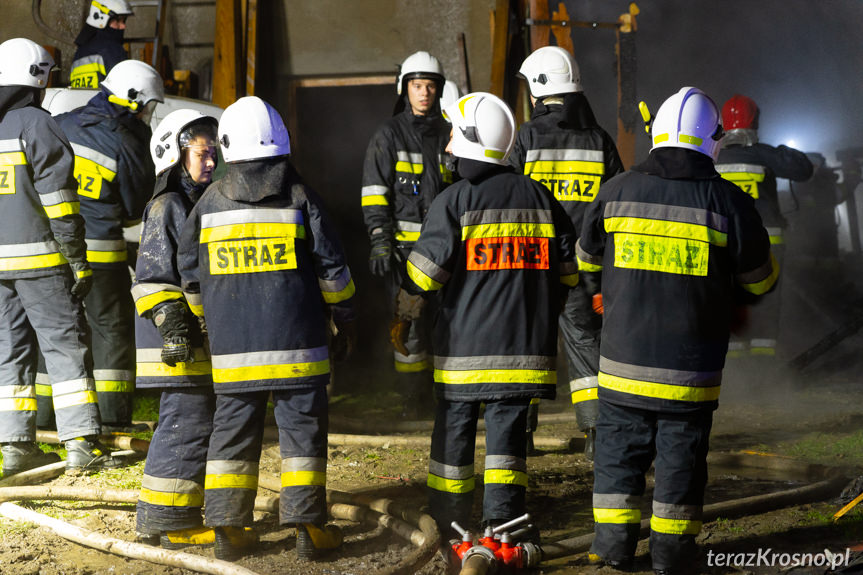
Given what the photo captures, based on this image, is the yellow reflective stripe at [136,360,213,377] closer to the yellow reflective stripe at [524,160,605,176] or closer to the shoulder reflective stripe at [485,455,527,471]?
the shoulder reflective stripe at [485,455,527,471]

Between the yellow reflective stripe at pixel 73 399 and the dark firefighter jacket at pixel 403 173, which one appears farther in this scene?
the dark firefighter jacket at pixel 403 173

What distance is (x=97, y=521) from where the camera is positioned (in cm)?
441

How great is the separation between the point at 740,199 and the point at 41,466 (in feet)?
14.0

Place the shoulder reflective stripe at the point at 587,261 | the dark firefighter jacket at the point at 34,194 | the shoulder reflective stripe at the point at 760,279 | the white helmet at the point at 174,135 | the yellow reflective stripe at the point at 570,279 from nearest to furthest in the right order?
the shoulder reflective stripe at the point at 760,279
the shoulder reflective stripe at the point at 587,261
the yellow reflective stripe at the point at 570,279
the white helmet at the point at 174,135
the dark firefighter jacket at the point at 34,194

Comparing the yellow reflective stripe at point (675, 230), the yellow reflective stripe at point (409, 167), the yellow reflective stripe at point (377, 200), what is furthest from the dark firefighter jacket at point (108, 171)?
the yellow reflective stripe at point (675, 230)

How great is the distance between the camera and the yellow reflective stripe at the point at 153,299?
13.0ft

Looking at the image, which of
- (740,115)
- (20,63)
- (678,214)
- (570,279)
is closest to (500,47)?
(740,115)

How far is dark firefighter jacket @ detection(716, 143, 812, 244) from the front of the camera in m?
7.39

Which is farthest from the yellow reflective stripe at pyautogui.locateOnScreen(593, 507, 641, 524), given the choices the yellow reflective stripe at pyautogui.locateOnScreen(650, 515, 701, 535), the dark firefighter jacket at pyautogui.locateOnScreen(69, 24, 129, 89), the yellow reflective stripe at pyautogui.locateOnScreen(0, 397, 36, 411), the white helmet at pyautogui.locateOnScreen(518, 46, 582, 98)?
the dark firefighter jacket at pyautogui.locateOnScreen(69, 24, 129, 89)

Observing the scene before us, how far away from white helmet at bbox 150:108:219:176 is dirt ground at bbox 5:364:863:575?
185 centimetres

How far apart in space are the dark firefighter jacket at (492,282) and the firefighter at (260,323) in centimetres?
51

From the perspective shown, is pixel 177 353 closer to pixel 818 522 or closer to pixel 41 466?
pixel 41 466

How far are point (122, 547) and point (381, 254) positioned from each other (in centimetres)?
294

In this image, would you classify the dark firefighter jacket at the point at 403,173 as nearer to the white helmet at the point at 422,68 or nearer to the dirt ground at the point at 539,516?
the white helmet at the point at 422,68
